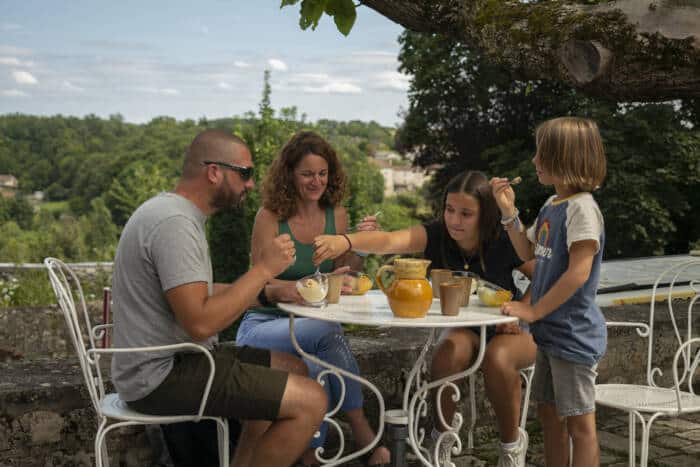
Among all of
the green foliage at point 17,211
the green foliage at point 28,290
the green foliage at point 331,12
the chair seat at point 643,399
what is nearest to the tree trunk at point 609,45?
the green foliage at point 331,12

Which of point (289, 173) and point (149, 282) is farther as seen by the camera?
point (289, 173)

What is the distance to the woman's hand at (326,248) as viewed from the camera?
3289 mm

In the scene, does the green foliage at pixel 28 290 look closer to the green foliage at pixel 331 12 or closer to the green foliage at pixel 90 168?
the green foliage at pixel 331 12

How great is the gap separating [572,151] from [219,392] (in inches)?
53.0

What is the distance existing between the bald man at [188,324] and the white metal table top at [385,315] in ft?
0.81

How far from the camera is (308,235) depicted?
143 inches

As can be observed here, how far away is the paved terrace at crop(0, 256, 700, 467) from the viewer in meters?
3.16

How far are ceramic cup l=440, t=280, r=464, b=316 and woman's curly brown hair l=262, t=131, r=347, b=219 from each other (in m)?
0.96

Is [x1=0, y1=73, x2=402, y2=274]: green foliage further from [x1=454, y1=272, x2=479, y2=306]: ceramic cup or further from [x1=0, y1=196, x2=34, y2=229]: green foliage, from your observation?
[x1=454, y1=272, x2=479, y2=306]: ceramic cup

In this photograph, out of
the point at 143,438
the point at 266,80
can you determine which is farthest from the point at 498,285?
the point at 266,80

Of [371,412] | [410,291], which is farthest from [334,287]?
[371,412]

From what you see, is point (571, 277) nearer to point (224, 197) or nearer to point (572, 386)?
point (572, 386)

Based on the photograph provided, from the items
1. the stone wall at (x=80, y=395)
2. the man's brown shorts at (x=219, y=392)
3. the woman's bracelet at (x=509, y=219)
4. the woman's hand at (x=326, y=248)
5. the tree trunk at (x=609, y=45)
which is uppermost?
the tree trunk at (x=609, y=45)

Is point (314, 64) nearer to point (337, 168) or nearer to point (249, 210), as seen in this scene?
point (249, 210)
